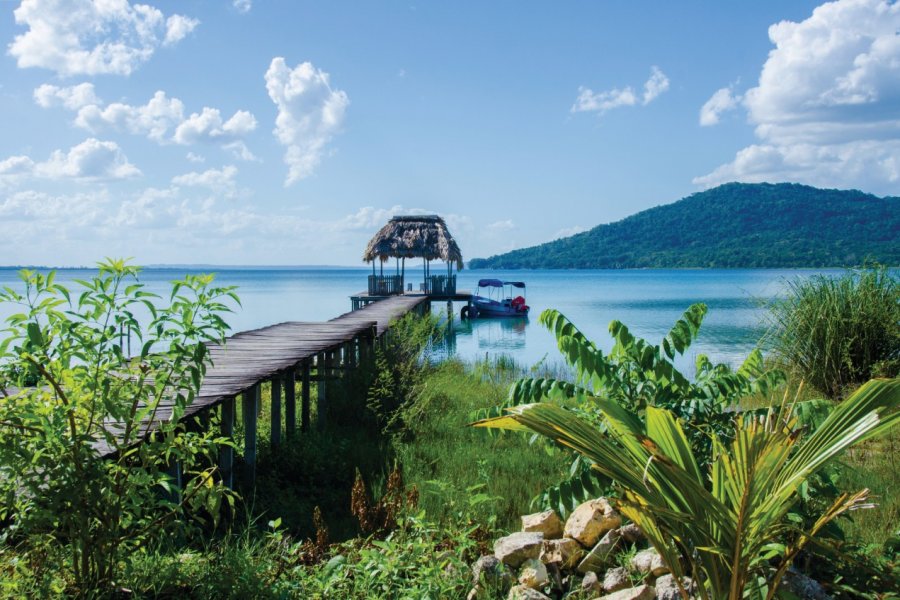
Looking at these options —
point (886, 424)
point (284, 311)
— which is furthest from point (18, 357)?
point (284, 311)

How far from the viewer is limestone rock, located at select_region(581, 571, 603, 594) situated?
351cm

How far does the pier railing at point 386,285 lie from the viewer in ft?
101

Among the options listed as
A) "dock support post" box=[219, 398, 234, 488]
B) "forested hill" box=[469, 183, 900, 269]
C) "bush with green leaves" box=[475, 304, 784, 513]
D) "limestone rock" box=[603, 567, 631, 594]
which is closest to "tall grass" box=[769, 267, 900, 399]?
"bush with green leaves" box=[475, 304, 784, 513]

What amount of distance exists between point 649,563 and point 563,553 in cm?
47

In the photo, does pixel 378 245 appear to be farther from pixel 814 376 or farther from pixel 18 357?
pixel 18 357

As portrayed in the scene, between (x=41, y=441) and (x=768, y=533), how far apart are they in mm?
2655

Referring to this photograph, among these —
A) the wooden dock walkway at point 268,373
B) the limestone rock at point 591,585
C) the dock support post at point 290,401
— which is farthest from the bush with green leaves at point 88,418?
the dock support post at point 290,401

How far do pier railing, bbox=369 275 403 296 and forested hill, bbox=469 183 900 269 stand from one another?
62.7 meters

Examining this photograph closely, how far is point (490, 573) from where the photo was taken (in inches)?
142

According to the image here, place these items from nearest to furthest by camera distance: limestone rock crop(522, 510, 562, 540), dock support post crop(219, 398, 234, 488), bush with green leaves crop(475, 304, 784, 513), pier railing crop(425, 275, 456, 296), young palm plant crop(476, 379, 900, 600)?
1. young palm plant crop(476, 379, 900, 600)
2. bush with green leaves crop(475, 304, 784, 513)
3. limestone rock crop(522, 510, 562, 540)
4. dock support post crop(219, 398, 234, 488)
5. pier railing crop(425, 275, 456, 296)

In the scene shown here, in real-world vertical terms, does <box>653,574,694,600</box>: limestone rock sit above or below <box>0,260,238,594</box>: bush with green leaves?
below

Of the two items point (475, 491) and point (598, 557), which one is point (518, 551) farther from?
point (475, 491)

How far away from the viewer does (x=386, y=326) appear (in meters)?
13.8

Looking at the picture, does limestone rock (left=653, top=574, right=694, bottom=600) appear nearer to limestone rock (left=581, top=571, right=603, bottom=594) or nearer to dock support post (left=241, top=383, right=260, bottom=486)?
limestone rock (left=581, top=571, right=603, bottom=594)
